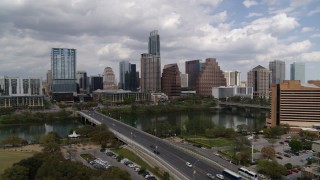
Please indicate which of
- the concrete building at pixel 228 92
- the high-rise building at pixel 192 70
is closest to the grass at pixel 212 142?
the concrete building at pixel 228 92

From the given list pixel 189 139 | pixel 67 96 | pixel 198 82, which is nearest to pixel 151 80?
pixel 198 82

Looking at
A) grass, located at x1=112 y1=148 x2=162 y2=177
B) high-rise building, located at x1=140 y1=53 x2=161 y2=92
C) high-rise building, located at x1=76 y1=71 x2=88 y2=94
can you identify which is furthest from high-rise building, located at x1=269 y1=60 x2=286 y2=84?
grass, located at x1=112 y1=148 x2=162 y2=177

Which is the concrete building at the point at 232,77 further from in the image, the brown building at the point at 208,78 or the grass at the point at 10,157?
the grass at the point at 10,157

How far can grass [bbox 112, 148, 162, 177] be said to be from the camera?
2250cm

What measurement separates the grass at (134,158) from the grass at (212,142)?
7857mm

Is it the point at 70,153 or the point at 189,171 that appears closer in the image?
the point at 189,171

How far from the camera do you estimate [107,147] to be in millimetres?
30625

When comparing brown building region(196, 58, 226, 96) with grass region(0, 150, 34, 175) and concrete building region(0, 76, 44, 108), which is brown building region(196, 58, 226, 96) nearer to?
concrete building region(0, 76, 44, 108)

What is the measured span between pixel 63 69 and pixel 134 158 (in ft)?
268

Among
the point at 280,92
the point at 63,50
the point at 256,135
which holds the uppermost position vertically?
the point at 63,50

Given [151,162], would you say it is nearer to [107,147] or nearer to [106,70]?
[107,147]

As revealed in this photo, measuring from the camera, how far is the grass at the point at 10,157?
23.9m

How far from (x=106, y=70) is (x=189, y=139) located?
114147 mm

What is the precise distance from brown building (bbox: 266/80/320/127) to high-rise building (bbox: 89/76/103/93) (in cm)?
9422
